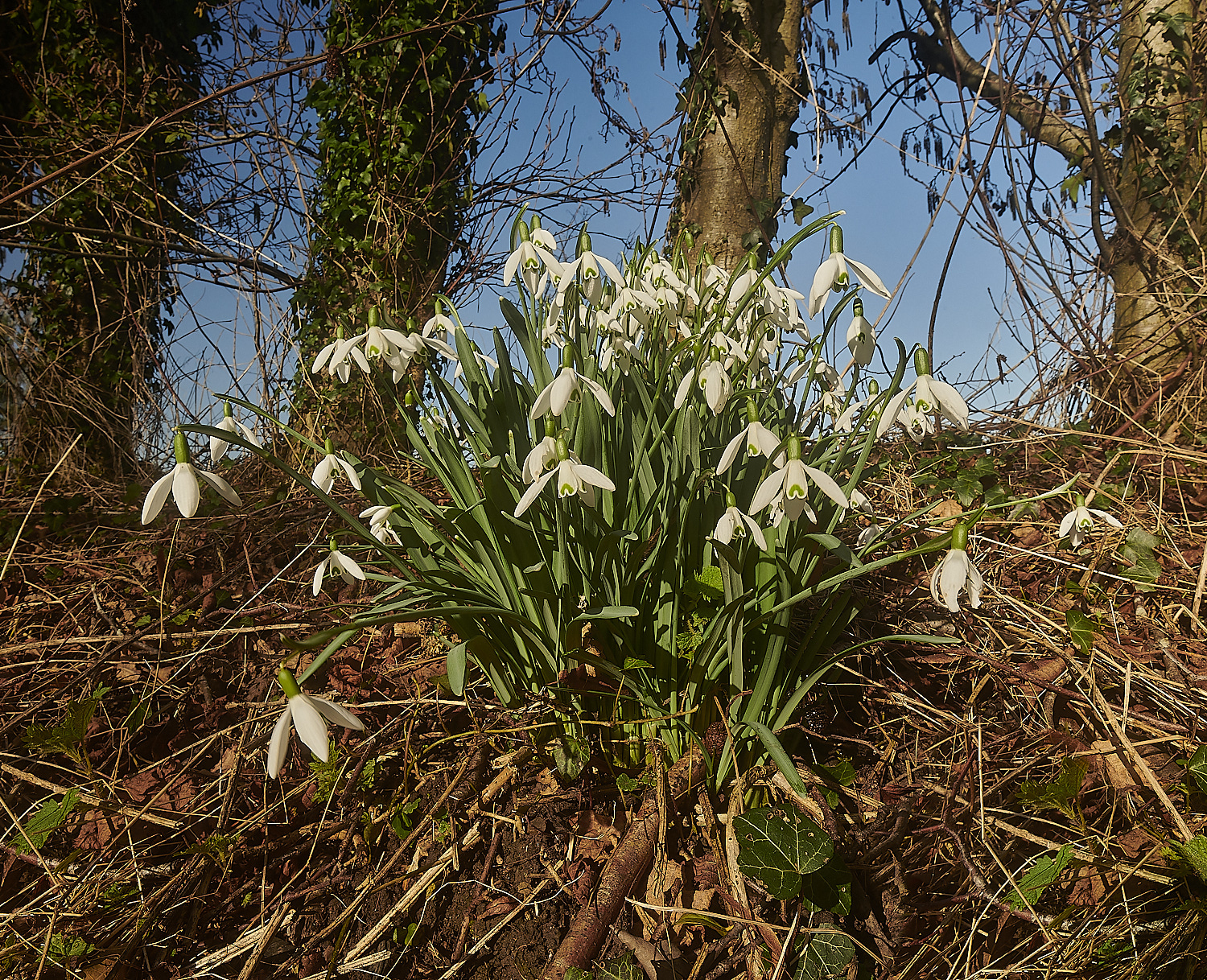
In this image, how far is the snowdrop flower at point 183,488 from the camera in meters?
1.23

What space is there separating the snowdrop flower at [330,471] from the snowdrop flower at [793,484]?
0.86 metres


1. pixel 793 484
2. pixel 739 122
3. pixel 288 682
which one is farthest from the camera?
pixel 739 122

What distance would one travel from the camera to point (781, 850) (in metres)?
1.20

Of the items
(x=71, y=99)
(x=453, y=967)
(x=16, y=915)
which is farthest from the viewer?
(x=71, y=99)

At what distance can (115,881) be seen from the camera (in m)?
1.52

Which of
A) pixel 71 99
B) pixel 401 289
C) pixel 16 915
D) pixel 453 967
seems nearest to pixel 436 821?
pixel 453 967

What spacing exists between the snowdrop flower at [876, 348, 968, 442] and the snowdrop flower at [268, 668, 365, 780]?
108 centimetres

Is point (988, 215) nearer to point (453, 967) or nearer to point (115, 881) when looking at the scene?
point (453, 967)

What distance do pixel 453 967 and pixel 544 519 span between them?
83cm

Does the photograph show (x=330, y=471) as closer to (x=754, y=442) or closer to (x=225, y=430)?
(x=225, y=430)

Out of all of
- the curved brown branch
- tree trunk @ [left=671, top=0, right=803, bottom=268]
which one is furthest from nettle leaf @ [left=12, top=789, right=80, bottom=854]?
the curved brown branch

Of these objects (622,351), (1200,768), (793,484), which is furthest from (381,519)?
(1200,768)

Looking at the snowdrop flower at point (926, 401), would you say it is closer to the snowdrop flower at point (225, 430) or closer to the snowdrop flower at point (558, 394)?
the snowdrop flower at point (558, 394)

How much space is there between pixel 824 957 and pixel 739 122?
3.85m
